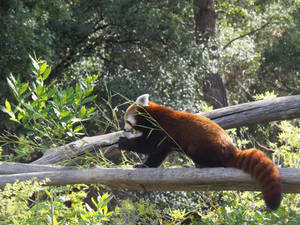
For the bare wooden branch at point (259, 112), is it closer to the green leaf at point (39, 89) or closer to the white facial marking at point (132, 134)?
the white facial marking at point (132, 134)

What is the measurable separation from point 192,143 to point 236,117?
755mm

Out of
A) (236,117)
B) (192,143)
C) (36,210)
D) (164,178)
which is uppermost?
(236,117)

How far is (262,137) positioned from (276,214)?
20.4 ft

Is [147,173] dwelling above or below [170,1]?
below

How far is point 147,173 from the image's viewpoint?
2.54 meters

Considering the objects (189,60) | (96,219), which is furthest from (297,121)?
(96,219)

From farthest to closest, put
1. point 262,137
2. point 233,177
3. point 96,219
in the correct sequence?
1. point 262,137
2. point 233,177
3. point 96,219

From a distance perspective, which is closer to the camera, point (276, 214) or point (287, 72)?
point (276, 214)

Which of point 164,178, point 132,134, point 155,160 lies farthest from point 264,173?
point 132,134

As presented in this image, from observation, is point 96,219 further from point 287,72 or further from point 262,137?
point 287,72

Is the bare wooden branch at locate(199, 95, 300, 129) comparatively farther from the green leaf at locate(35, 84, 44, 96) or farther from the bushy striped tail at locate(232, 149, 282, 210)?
the green leaf at locate(35, 84, 44, 96)

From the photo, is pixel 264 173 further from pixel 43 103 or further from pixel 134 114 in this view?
pixel 43 103

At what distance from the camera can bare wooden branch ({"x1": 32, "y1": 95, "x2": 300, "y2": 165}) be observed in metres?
3.32

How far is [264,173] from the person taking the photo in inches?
91.7
